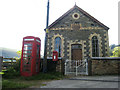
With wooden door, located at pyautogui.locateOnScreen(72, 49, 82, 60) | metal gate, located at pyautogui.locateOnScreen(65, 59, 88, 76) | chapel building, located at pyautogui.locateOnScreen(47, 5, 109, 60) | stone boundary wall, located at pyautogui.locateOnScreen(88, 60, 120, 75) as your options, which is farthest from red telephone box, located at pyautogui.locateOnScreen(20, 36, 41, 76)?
wooden door, located at pyautogui.locateOnScreen(72, 49, 82, 60)

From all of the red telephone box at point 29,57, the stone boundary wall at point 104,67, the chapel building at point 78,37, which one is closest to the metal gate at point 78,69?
the stone boundary wall at point 104,67

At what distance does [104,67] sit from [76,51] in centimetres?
491

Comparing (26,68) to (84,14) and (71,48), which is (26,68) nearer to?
(71,48)

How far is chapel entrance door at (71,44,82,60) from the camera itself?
1323cm

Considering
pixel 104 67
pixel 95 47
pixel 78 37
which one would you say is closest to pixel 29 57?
pixel 104 67

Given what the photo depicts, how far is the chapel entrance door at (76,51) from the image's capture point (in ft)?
43.4

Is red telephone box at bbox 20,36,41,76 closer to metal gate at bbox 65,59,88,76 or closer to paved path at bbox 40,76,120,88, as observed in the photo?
paved path at bbox 40,76,120,88

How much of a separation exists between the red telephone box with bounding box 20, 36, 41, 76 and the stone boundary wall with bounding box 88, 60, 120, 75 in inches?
168

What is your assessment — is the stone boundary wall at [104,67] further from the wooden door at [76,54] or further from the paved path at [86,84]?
the wooden door at [76,54]

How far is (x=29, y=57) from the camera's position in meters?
8.23

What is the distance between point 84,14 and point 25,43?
28.6 ft

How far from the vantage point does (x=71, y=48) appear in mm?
13445

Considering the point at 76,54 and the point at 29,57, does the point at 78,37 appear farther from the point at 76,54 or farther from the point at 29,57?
the point at 29,57

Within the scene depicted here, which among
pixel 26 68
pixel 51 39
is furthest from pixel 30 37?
pixel 51 39
